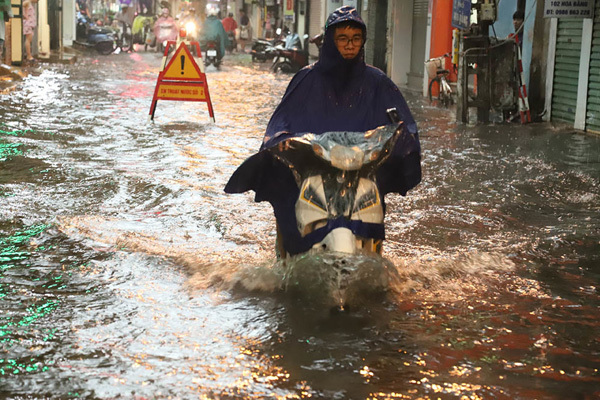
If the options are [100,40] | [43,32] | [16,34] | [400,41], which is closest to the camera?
[16,34]

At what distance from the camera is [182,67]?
1359cm

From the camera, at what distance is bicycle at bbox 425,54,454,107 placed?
59.5ft

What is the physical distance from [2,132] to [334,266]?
8096 millimetres

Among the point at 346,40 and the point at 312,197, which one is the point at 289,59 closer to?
the point at 346,40

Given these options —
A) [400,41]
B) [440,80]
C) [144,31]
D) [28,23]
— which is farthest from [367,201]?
[144,31]

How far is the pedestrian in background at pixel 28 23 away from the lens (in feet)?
82.6

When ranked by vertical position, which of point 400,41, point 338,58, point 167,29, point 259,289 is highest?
point 338,58

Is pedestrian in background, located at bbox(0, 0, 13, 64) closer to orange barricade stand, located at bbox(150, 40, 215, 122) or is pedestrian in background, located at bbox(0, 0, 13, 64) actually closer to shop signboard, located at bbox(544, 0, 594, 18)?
orange barricade stand, located at bbox(150, 40, 215, 122)

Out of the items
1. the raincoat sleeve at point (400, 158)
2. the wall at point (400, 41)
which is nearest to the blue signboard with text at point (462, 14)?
the wall at point (400, 41)

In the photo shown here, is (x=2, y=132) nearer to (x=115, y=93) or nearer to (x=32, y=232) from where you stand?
(x=32, y=232)

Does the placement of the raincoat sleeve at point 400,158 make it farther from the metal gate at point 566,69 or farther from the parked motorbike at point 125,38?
the parked motorbike at point 125,38

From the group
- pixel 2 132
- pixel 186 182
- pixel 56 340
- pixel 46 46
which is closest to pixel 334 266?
pixel 56 340

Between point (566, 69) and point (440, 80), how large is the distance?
4.17 meters

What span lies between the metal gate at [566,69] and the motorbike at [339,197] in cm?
1066
